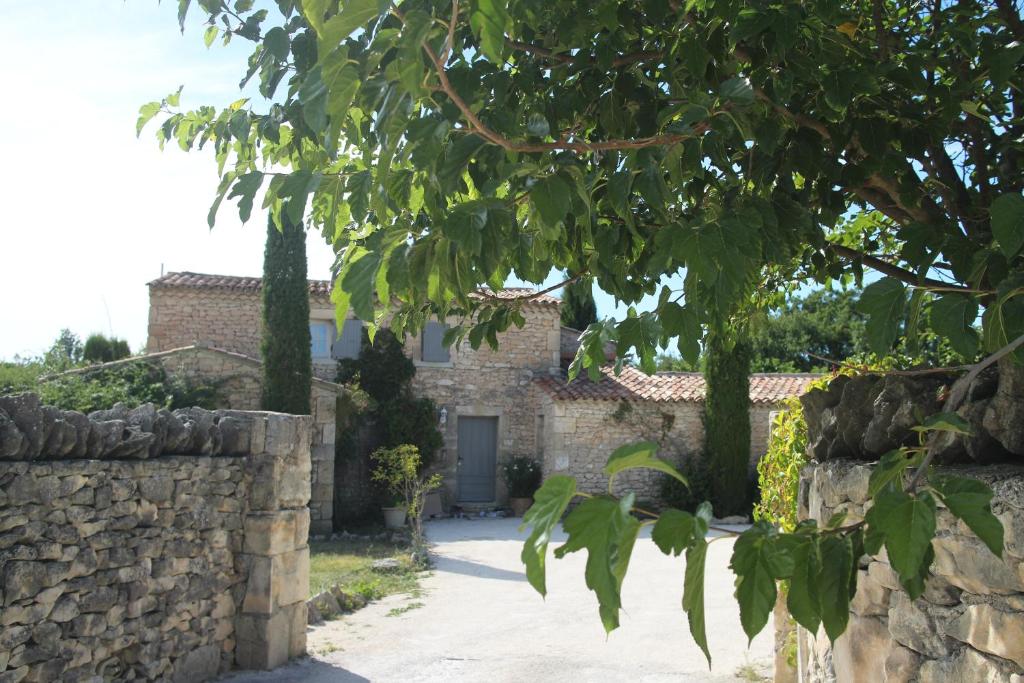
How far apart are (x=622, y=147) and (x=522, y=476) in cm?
1586

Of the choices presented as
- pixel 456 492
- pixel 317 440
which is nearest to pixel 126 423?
pixel 317 440

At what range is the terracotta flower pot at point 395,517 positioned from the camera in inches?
630

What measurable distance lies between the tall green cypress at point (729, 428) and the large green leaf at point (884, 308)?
49.2 feet

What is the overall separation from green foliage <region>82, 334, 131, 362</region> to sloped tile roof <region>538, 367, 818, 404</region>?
8813 mm

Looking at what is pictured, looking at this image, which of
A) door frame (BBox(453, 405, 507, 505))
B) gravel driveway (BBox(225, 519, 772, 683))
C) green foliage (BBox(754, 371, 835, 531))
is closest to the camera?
green foliage (BBox(754, 371, 835, 531))

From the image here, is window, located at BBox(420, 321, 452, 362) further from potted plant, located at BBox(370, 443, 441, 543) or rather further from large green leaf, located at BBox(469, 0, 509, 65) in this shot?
large green leaf, located at BBox(469, 0, 509, 65)

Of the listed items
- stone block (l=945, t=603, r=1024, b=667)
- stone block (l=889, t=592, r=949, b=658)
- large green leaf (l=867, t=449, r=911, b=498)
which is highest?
large green leaf (l=867, t=449, r=911, b=498)

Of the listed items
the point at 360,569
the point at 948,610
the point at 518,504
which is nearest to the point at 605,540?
the point at 948,610

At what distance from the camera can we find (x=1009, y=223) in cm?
173

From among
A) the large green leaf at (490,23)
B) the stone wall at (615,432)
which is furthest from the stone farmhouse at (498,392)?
the large green leaf at (490,23)

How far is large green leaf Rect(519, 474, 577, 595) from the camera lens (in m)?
1.40

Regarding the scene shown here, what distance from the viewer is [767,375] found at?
2030 cm

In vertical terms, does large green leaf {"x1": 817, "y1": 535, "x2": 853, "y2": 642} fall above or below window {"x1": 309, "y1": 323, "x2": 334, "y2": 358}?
below


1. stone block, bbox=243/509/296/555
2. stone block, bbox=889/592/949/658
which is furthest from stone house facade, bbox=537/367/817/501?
stone block, bbox=889/592/949/658
